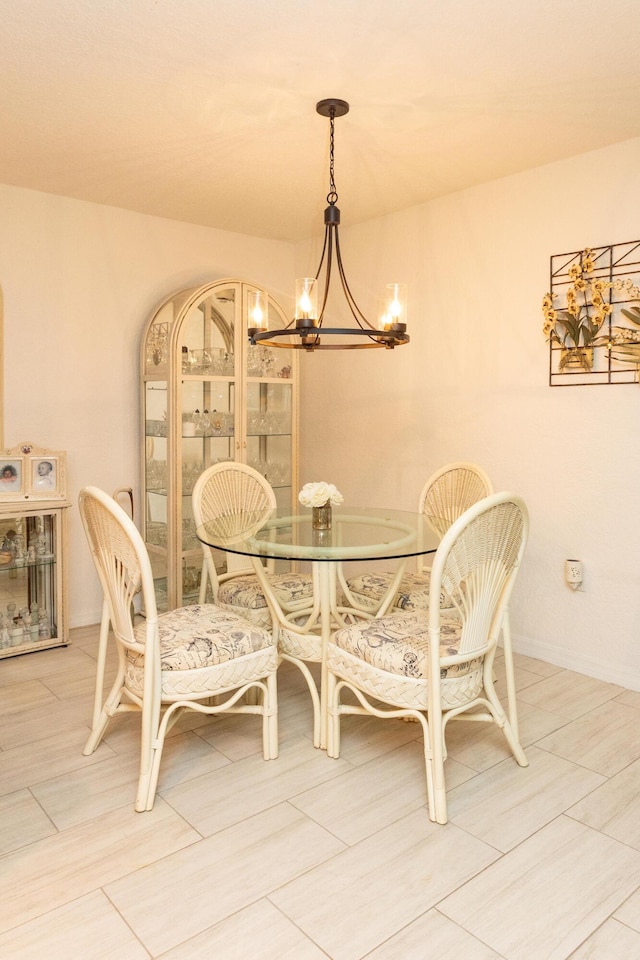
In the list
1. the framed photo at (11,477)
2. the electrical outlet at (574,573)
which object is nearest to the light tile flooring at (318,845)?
the electrical outlet at (574,573)

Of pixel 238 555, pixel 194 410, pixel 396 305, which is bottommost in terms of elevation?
pixel 238 555

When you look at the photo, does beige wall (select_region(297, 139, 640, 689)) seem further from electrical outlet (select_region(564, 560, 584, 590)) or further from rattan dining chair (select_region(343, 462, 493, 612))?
rattan dining chair (select_region(343, 462, 493, 612))

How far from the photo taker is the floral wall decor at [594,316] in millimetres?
3076

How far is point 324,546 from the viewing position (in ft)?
8.04

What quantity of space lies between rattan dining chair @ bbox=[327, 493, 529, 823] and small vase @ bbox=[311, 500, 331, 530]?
53 centimetres

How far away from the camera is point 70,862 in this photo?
1.91 m

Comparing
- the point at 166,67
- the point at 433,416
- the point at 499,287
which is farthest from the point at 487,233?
the point at 166,67

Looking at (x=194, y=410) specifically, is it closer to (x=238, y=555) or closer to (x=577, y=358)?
(x=238, y=555)

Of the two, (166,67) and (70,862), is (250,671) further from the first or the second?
(166,67)

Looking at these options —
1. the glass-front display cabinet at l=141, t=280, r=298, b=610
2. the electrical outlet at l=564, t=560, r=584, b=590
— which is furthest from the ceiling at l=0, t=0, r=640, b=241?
the electrical outlet at l=564, t=560, r=584, b=590

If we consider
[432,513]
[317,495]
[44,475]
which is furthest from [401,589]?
[44,475]

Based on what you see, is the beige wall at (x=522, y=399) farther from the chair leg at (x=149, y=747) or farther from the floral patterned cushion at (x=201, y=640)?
the chair leg at (x=149, y=747)

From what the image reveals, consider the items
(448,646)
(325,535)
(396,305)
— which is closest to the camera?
(448,646)

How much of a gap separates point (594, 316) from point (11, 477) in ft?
10.00
